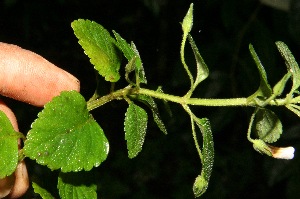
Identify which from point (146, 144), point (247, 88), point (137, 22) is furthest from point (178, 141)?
point (137, 22)

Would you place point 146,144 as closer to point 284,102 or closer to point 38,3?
point 38,3

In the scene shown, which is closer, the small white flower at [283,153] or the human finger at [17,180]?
the small white flower at [283,153]

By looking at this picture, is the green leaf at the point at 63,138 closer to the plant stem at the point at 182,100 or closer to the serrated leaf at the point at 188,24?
the plant stem at the point at 182,100

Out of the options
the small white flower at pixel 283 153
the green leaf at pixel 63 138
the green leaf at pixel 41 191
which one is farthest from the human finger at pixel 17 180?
the small white flower at pixel 283 153

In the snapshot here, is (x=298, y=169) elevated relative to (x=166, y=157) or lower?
elevated

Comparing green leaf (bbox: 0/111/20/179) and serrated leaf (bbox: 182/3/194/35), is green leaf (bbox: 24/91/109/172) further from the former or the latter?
serrated leaf (bbox: 182/3/194/35)

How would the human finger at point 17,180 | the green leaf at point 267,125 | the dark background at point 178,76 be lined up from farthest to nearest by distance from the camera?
the dark background at point 178,76
the human finger at point 17,180
the green leaf at point 267,125

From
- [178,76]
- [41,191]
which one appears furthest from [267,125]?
[178,76]
